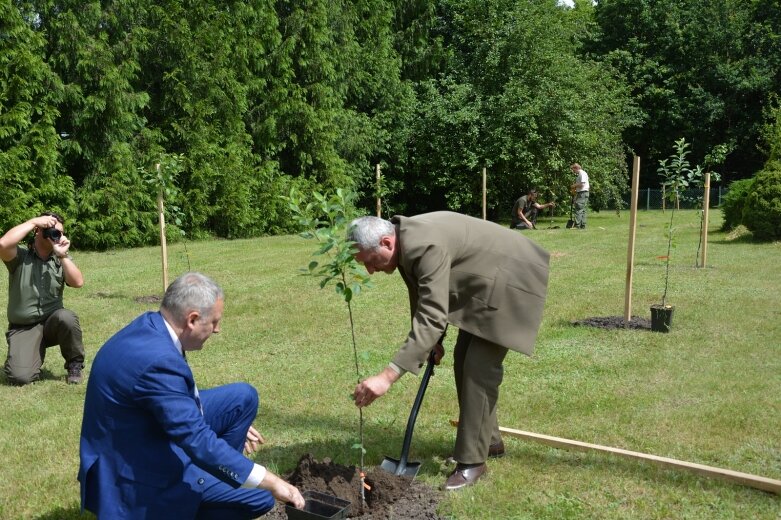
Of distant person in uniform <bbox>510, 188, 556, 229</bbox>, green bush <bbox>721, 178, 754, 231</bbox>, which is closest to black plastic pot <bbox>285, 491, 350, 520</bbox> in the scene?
green bush <bbox>721, 178, 754, 231</bbox>

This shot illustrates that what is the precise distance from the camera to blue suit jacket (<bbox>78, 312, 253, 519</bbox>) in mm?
2945

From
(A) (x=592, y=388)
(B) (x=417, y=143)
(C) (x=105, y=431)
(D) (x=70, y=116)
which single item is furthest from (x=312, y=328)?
(B) (x=417, y=143)

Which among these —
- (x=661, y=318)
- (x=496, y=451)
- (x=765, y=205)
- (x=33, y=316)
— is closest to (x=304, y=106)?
(x=765, y=205)

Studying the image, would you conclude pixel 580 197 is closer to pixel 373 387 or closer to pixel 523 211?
pixel 523 211

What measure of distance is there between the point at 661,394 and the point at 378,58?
1979 centimetres

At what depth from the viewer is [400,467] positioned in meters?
4.43

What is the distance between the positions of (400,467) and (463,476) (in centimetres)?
37

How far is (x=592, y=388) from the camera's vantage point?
623 centimetres

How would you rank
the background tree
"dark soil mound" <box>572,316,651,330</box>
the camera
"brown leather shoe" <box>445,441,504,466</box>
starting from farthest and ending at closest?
the background tree → "dark soil mound" <box>572,316,651,330</box> → the camera → "brown leather shoe" <box>445,441,504,466</box>

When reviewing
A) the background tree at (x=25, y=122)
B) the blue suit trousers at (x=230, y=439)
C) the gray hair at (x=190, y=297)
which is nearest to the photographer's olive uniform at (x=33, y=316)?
the blue suit trousers at (x=230, y=439)

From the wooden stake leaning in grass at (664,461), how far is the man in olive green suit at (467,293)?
683 mm

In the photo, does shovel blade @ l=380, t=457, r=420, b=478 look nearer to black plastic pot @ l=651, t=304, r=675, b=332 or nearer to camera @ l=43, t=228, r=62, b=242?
camera @ l=43, t=228, r=62, b=242

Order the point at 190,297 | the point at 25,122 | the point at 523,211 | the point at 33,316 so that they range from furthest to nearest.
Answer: the point at 523,211 < the point at 25,122 < the point at 33,316 < the point at 190,297

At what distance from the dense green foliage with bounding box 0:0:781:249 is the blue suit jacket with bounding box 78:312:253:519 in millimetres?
7439
